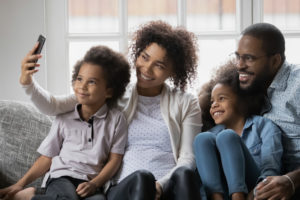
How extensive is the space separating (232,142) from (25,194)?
2.81 feet

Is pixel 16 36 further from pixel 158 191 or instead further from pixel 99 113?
pixel 158 191

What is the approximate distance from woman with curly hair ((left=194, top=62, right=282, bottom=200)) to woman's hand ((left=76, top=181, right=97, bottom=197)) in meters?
0.45

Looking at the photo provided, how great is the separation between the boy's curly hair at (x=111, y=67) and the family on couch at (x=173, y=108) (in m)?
0.02

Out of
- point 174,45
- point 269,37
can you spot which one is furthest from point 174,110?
point 269,37

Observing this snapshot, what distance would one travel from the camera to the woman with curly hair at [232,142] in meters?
1.95

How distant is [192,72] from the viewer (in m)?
2.30

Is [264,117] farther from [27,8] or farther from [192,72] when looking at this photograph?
[27,8]

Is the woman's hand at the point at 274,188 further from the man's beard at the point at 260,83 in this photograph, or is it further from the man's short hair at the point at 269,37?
the man's short hair at the point at 269,37

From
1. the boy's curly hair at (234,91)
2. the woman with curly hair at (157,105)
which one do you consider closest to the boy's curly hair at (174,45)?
the woman with curly hair at (157,105)

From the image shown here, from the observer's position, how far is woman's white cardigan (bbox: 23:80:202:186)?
207 centimetres

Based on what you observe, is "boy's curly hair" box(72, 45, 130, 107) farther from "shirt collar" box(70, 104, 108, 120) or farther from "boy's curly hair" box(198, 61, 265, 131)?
"boy's curly hair" box(198, 61, 265, 131)

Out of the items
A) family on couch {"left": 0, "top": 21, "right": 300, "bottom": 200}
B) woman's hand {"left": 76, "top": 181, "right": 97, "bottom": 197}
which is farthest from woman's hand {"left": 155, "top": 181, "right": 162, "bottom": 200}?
woman's hand {"left": 76, "top": 181, "right": 97, "bottom": 197}

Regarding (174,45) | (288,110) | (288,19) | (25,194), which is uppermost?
(288,19)

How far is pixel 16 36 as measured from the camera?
2.92 metres
